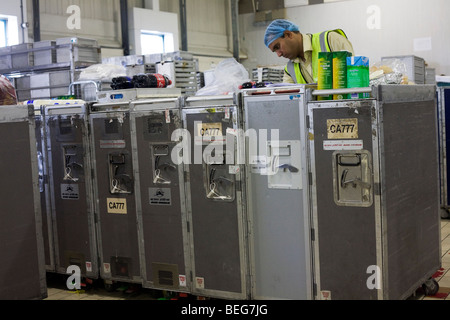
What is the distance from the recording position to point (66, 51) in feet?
28.5

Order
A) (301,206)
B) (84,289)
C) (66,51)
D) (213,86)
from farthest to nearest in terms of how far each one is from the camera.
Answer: (66,51)
(84,289)
(213,86)
(301,206)

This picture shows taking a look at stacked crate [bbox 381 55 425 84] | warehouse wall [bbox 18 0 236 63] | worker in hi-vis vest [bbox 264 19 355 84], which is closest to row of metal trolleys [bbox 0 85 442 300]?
worker in hi-vis vest [bbox 264 19 355 84]

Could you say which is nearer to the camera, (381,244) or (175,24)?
(381,244)

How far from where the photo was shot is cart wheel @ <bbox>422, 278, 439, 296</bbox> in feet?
15.5

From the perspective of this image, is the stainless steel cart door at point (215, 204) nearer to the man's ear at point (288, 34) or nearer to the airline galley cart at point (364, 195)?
the airline galley cart at point (364, 195)

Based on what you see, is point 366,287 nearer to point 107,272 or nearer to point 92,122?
point 107,272

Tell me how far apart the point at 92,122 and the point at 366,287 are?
107 inches

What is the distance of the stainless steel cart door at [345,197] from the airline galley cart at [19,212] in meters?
1.85

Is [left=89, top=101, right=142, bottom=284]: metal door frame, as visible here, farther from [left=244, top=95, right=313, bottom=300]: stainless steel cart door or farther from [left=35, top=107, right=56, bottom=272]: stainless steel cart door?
[left=244, top=95, right=313, bottom=300]: stainless steel cart door

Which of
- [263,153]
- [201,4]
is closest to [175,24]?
[201,4]

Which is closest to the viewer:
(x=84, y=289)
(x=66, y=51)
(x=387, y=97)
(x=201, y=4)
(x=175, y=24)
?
(x=387, y=97)

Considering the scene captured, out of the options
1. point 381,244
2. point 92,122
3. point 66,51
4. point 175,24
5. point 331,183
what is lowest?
point 381,244

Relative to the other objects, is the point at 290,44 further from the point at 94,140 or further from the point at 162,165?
the point at 94,140

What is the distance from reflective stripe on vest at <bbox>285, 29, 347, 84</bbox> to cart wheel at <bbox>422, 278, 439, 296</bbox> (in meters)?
1.86
